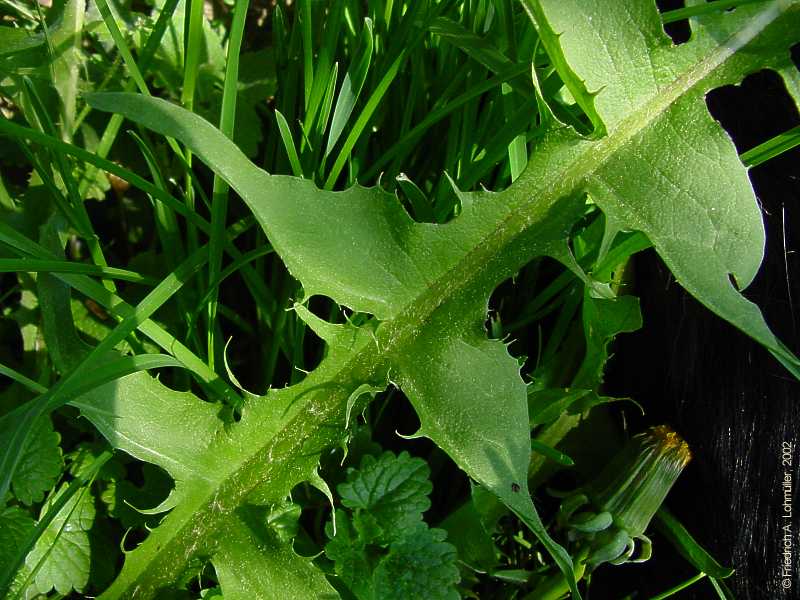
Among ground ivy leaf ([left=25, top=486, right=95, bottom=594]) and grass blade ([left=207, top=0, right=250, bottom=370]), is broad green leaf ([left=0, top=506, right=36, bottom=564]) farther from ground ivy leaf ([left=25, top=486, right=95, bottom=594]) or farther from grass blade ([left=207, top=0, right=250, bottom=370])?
grass blade ([left=207, top=0, right=250, bottom=370])

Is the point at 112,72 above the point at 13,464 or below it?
above

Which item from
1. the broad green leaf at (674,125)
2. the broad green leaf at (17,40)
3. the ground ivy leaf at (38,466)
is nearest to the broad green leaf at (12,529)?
the ground ivy leaf at (38,466)

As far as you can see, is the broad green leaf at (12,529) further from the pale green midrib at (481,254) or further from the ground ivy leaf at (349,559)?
the ground ivy leaf at (349,559)

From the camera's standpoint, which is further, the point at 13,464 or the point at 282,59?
the point at 282,59

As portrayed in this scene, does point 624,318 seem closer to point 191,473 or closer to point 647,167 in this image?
point 647,167

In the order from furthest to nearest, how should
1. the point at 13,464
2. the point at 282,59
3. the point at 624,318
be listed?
1. the point at 282,59
2. the point at 624,318
3. the point at 13,464

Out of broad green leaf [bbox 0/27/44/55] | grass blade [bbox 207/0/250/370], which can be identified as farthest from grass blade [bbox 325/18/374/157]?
broad green leaf [bbox 0/27/44/55]

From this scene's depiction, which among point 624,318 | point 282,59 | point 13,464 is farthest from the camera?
point 282,59

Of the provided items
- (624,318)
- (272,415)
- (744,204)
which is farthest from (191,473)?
(744,204)
